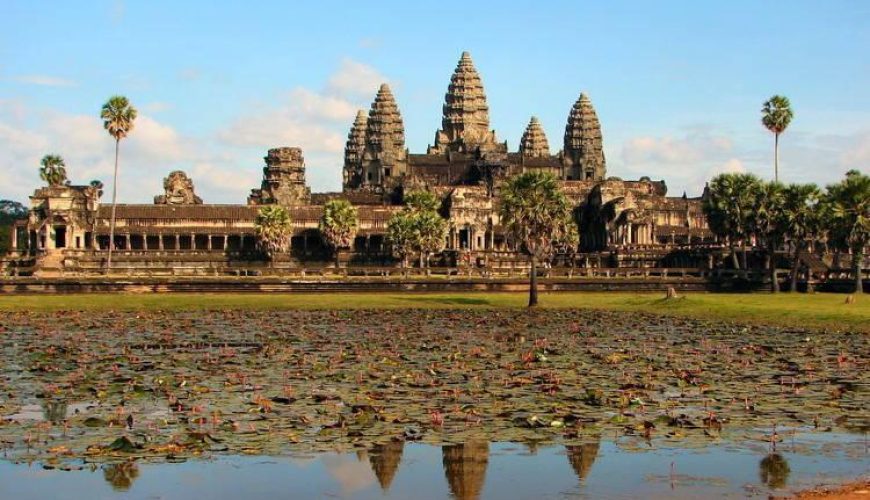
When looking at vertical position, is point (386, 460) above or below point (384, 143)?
below

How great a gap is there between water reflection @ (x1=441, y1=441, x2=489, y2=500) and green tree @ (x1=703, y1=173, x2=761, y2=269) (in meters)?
75.2

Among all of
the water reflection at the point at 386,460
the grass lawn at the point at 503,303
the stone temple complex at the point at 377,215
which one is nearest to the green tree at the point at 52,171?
the stone temple complex at the point at 377,215

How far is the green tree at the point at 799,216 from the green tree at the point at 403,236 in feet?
134

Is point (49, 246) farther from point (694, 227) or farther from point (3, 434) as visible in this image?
point (3, 434)

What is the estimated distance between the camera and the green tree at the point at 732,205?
93.9 m

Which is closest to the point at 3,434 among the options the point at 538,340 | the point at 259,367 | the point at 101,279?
the point at 259,367

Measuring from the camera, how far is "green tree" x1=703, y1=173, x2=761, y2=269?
3696 inches

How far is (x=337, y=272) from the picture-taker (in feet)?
313

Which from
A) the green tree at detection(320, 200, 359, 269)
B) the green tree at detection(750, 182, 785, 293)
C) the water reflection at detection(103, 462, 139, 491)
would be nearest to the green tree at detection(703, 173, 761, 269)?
the green tree at detection(750, 182, 785, 293)

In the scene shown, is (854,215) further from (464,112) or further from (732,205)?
(464,112)

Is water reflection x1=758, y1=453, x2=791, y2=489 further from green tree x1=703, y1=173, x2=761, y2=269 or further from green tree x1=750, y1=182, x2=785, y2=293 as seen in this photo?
green tree x1=703, y1=173, x2=761, y2=269

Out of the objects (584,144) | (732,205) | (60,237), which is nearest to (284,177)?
(60,237)

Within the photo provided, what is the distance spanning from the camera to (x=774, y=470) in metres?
19.3

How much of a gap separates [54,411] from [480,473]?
10.1 metres
